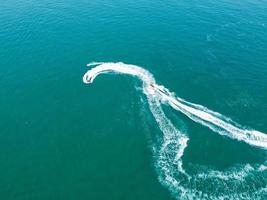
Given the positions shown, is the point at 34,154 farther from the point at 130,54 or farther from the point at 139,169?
the point at 130,54

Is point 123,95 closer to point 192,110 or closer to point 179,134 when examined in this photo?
point 192,110

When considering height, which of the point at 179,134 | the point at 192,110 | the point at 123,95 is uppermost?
the point at 123,95

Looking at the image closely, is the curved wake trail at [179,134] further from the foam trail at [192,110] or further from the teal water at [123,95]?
the teal water at [123,95]

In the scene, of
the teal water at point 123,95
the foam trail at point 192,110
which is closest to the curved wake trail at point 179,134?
the foam trail at point 192,110

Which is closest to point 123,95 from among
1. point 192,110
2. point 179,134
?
point 192,110

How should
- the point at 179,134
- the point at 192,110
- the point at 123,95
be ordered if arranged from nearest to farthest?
1. the point at 179,134
2. the point at 192,110
3. the point at 123,95

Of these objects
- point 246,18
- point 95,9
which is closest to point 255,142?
point 246,18
